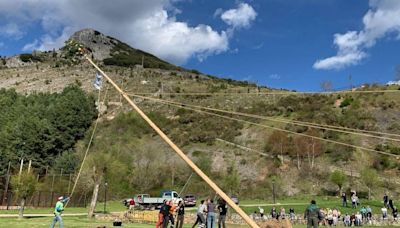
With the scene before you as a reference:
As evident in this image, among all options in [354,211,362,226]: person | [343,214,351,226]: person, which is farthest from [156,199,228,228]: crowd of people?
[354,211,362,226]: person

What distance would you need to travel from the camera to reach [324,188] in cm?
5962

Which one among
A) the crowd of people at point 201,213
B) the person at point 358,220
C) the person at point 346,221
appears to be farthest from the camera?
the person at point 358,220

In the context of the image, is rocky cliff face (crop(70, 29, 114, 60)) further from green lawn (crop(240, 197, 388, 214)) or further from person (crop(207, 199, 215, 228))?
person (crop(207, 199, 215, 228))

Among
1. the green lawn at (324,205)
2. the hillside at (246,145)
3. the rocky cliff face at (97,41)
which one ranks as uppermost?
the rocky cliff face at (97,41)

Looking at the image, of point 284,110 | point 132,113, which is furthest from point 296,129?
point 132,113

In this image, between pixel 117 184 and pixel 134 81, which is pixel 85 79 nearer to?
pixel 134 81

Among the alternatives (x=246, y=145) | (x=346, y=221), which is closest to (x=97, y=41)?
(x=246, y=145)

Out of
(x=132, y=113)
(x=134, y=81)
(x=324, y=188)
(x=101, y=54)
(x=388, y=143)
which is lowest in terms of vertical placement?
(x=324, y=188)

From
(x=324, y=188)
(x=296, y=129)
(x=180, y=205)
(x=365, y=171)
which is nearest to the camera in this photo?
(x=180, y=205)

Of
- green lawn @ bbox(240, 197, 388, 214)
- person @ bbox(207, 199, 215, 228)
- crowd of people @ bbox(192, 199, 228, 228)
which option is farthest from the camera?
green lawn @ bbox(240, 197, 388, 214)

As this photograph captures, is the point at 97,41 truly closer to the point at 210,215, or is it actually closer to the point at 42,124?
the point at 42,124

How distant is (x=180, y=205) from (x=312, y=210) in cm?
589

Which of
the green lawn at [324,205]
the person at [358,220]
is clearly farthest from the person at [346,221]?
the green lawn at [324,205]

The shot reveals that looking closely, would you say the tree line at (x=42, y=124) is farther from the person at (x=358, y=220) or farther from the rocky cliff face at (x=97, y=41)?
the rocky cliff face at (x=97, y=41)
